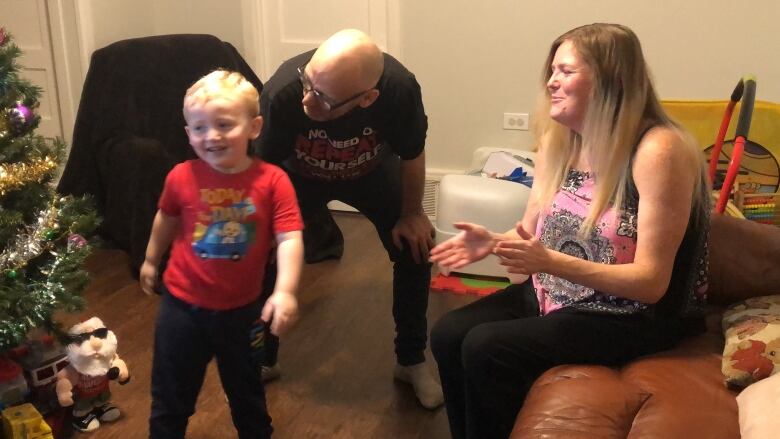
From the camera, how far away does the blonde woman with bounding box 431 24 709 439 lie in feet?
5.08

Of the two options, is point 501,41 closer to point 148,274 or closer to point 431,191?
point 431,191

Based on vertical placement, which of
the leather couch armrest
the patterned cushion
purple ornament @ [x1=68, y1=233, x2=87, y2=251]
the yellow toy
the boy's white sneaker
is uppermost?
purple ornament @ [x1=68, y1=233, x2=87, y2=251]

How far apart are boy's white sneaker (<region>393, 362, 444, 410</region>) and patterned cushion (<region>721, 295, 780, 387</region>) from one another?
2.69ft

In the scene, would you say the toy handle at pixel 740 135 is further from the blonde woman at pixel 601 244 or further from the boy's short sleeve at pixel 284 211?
the boy's short sleeve at pixel 284 211

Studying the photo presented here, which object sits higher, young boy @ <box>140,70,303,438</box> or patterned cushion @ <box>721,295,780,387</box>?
young boy @ <box>140,70,303,438</box>

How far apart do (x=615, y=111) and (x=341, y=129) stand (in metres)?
0.71

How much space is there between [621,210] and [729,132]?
1858 mm

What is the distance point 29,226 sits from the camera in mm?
2010

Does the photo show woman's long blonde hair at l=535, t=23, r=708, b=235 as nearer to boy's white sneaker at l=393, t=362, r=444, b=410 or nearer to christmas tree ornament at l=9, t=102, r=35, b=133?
boy's white sneaker at l=393, t=362, r=444, b=410

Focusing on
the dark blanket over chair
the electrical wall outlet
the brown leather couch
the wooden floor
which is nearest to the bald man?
the wooden floor

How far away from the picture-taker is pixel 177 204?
1646 mm

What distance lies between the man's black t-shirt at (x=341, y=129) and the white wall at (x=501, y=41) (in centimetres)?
172

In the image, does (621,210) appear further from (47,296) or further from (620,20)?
(620,20)

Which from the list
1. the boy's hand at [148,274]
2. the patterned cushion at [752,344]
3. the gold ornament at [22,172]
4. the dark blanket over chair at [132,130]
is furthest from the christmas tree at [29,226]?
the patterned cushion at [752,344]
